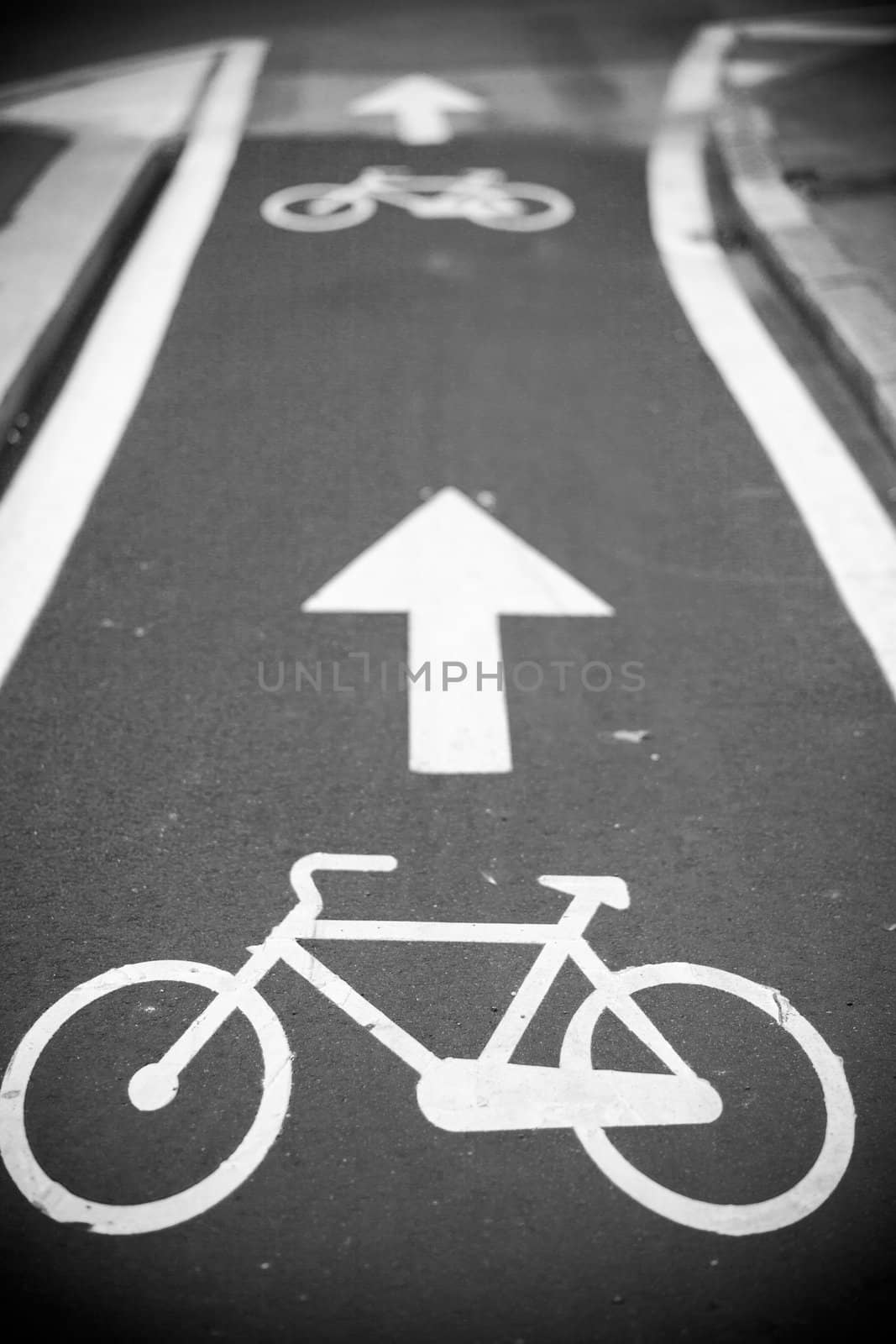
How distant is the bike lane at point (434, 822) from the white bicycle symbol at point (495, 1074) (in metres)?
0.04

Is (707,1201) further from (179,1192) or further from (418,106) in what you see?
(418,106)

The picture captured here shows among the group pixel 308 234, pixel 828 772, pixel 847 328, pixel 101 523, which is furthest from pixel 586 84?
pixel 828 772

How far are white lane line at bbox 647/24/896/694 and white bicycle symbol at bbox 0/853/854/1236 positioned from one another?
173 cm

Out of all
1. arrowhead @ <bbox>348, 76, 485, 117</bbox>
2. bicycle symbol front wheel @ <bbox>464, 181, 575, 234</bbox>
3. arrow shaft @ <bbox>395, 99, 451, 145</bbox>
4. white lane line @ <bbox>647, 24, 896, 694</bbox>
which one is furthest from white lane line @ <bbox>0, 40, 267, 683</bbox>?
white lane line @ <bbox>647, 24, 896, 694</bbox>

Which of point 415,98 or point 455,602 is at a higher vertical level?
point 415,98

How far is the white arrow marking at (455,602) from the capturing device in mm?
4191

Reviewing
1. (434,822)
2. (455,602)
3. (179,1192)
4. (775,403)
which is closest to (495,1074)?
(179,1192)

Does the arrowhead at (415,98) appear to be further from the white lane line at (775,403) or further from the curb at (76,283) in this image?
the curb at (76,283)

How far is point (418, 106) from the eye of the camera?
34.0ft

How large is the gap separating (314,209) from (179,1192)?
6976mm

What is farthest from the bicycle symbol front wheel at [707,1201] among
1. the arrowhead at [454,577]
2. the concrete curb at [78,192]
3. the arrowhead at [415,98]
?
the arrowhead at [415,98]

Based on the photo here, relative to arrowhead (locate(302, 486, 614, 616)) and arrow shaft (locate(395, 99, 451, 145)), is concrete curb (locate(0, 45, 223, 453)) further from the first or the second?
arrowhead (locate(302, 486, 614, 616))

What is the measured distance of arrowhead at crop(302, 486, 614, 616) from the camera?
4.76 m

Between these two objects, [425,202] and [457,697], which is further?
[425,202]
